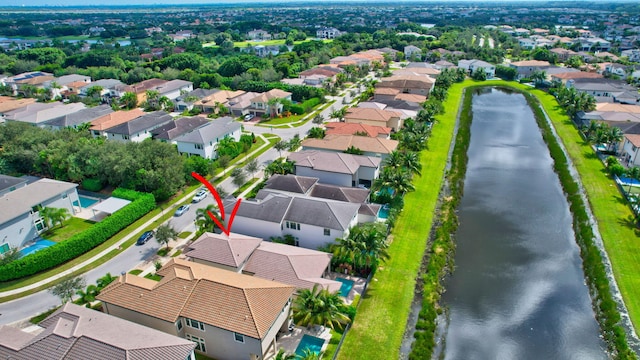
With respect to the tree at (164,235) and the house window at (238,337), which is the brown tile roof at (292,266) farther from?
the tree at (164,235)

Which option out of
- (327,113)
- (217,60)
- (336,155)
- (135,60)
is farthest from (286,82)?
(135,60)

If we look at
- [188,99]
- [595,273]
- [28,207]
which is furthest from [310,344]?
[188,99]

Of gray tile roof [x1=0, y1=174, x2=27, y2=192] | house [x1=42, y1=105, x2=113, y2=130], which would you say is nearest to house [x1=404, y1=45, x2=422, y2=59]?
house [x1=42, y1=105, x2=113, y2=130]

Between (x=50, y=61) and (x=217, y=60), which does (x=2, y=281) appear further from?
(x=50, y=61)

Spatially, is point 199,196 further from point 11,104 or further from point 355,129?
point 11,104

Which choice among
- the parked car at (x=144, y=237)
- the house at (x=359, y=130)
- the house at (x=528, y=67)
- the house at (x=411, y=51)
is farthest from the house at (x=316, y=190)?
the house at (x=411, y=51)

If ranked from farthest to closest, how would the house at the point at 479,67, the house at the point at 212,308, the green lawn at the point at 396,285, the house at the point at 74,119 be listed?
the house at the point at 479,67, the house at the point at 74,119, the green lawn at the point at 396,285, the house at the point at 212,308

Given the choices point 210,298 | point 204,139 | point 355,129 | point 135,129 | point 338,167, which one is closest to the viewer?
point 210,298
